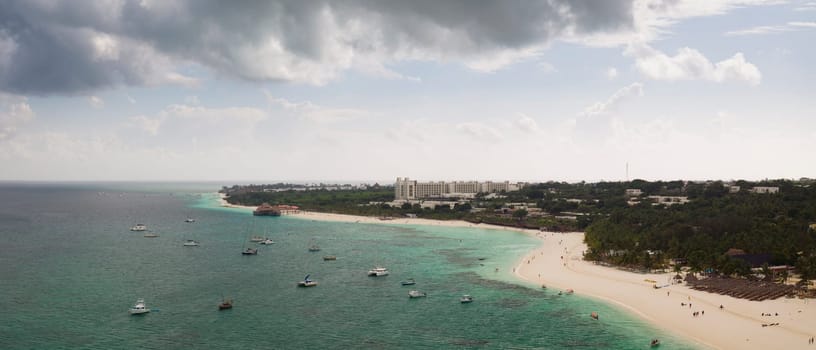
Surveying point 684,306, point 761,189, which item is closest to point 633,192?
point 761,189

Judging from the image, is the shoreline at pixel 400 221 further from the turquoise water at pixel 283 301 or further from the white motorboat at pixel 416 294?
the white motorboat at pixel 416 294

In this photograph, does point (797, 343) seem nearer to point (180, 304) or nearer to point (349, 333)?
point (349, 333)

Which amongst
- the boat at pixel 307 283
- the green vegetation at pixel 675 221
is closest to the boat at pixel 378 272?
the boat at pixel 307 283

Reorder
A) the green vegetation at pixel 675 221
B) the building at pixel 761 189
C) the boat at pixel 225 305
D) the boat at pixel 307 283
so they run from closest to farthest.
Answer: the boat at pixel 225 305, the boat at pixel 307 283, the green vegetation at pixel 675 221, the building at pixel 761 189

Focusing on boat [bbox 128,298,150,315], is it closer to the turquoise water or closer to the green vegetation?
the turquoise water

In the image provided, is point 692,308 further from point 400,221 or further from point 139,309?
point 400,221

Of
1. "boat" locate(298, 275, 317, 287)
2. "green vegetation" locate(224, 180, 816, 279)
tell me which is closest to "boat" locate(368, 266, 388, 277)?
"boat" locate(298, 275, 317, 287)

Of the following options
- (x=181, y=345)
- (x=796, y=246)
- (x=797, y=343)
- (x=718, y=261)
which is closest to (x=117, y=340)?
(x=181, y=345)
